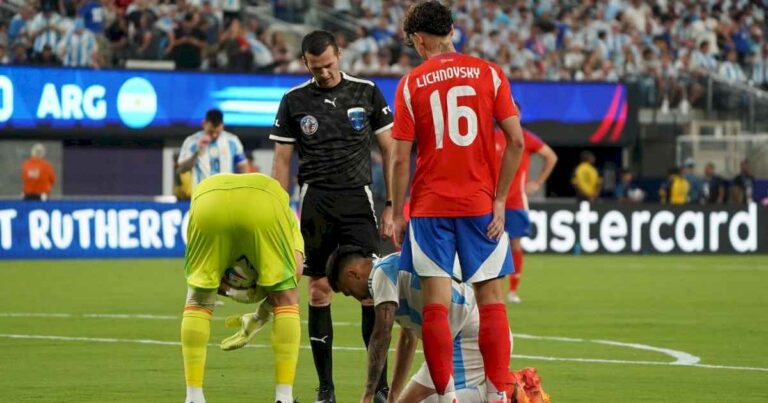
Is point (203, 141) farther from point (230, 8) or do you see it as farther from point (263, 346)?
point (230, 8)

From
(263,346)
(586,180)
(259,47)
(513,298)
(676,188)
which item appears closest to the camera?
(263,346)

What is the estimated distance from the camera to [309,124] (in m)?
10.2

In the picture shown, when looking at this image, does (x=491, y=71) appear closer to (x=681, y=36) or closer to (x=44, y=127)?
(x=44, y=127)

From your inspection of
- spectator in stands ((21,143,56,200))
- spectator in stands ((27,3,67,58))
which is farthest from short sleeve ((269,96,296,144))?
spectator in stands ((27,3,67,58))

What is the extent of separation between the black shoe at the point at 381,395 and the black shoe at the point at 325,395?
0.26 metres

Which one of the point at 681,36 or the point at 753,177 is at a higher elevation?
the point at 681,36

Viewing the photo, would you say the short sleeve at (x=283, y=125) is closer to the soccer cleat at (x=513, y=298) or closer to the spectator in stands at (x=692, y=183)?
the soccer cleat at (x=513, y=298)

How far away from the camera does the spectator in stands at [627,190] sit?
35.2 meters

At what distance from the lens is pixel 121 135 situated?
31.5 meters

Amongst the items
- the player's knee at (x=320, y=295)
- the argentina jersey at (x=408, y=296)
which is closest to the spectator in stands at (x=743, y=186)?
the player's knee at (x=320, y=295)

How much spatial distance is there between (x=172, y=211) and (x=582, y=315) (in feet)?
43.6

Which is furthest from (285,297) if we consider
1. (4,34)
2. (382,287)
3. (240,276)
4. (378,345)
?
(4,34)

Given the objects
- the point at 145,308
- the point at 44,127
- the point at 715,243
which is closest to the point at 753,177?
the point at 715,243

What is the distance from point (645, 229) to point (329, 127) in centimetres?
2199
